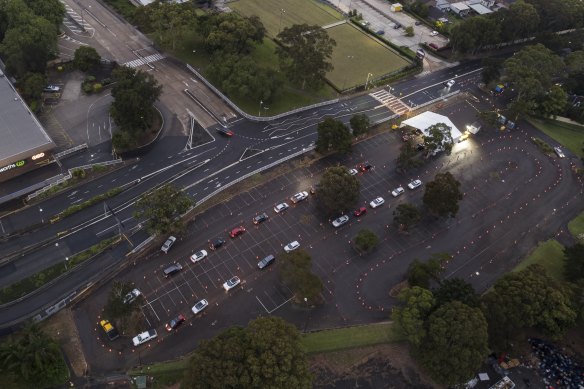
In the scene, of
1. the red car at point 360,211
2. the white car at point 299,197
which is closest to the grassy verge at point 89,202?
the white car at point 299,197

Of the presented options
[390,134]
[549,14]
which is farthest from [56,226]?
[549,14]

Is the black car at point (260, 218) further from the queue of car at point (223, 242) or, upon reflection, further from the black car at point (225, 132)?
the black car at point (225, 132)

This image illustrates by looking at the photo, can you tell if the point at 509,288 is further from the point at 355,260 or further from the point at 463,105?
the point at 463,105

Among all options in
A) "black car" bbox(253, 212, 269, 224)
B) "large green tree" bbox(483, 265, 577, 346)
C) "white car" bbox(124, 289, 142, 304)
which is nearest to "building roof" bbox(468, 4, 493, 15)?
Result: "large green tree" bbox(483, 265, 577, 346)

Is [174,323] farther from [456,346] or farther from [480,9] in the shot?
[480,9]

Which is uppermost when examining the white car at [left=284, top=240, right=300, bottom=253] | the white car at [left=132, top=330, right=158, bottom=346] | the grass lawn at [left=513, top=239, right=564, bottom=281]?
the white car at [left=284, top=240, right=300, bottom=253]

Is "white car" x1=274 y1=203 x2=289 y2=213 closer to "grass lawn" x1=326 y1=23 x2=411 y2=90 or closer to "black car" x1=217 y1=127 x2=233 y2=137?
"black car" x1=217 y1=127 x2=233 y2=137

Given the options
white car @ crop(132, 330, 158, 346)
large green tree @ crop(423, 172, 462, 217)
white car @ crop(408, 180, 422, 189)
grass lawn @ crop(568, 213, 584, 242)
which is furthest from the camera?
white car @ crop(408, 180, 422, 189)
